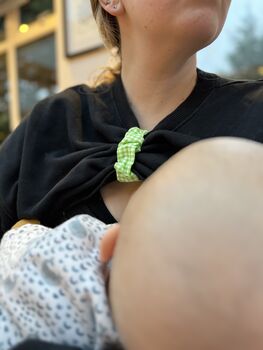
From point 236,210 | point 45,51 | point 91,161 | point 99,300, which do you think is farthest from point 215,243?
point 45,51

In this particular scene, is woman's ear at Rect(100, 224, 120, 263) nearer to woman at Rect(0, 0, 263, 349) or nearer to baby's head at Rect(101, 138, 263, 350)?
baby's head at Rect(101, 138, 263, 350)

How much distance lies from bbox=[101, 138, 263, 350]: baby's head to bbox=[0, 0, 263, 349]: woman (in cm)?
29

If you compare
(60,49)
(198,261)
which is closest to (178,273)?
(198,261)

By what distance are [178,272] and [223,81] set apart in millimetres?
469

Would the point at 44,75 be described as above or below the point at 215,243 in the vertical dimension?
below

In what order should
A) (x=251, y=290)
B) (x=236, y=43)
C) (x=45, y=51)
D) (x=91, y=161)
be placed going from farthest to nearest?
(x=45, y=51) → (x=236, y=43) → (x=91, y=161) → (x=251, y=290)

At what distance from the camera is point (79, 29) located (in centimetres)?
243

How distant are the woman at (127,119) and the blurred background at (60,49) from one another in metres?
0.67

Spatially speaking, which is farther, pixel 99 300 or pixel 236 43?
pixel 236 43

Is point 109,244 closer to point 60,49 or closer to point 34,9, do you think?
point 60,49

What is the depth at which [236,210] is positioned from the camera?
45 centimetres

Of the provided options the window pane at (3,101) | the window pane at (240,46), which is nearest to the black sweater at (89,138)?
the window pane at (240,46)

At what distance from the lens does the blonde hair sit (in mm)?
950

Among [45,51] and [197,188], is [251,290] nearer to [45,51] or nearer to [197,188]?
[197,188]
